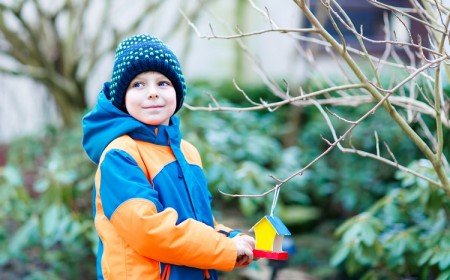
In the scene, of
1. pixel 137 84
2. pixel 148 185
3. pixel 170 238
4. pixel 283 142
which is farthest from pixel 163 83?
pixel 283 142

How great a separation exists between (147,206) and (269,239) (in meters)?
0.46

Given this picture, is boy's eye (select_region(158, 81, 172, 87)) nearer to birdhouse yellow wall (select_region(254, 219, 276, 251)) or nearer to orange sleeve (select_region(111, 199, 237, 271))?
orange sleeve (select_region(111, 199, 237, 271))

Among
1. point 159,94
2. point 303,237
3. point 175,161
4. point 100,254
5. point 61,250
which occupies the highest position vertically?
point 159,94

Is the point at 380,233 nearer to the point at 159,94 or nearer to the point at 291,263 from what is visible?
the point at 291,263

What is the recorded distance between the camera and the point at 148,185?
8.62 ft

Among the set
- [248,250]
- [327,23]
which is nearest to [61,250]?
[248,250]

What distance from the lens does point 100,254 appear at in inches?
110

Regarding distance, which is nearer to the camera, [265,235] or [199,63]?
[265,235]

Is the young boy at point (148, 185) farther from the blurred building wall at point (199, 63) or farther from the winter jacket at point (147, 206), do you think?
the blurred building wall at point (199, 63)

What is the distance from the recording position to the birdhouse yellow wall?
2.70 metres

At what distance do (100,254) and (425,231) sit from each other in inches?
85.1

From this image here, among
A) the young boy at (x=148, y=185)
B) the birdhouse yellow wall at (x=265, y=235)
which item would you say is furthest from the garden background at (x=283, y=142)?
the young boy at (x=148, y=185)

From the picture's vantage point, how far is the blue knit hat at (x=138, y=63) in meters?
2.72

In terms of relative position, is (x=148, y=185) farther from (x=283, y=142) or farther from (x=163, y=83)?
(x=283, y=142)
